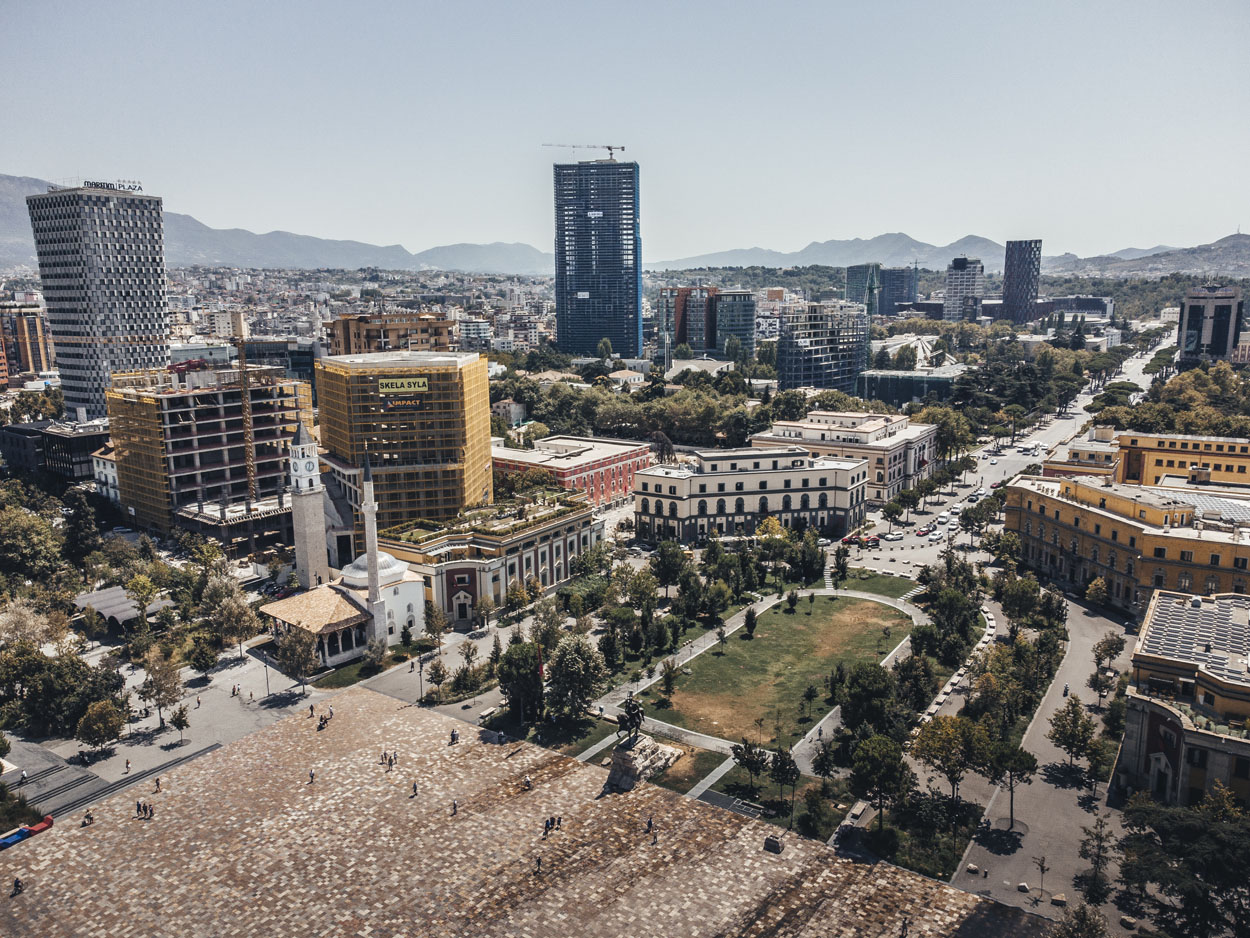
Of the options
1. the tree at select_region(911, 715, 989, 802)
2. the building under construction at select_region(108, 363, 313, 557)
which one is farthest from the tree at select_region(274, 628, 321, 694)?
the tree at select_region(911, 715, 989, 802)

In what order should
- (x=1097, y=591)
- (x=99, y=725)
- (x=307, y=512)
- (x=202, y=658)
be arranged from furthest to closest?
(x=307, y=512) → (x=1097, y=591) → (x=202, y=658) → (x=99, y=725)

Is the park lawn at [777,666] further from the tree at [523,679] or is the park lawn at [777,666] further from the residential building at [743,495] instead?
the residential building at [743,495]

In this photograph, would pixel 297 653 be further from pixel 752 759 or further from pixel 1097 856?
pixel 1097 856

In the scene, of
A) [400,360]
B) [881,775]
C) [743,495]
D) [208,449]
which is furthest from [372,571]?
[743,495]

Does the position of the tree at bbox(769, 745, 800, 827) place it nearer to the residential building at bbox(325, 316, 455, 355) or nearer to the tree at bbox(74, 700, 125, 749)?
the tree at bbox(74, 700, 125, 749)

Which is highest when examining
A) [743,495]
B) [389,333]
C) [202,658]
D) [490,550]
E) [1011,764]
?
[389,333]

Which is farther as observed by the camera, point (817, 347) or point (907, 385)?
point (907, 385)
